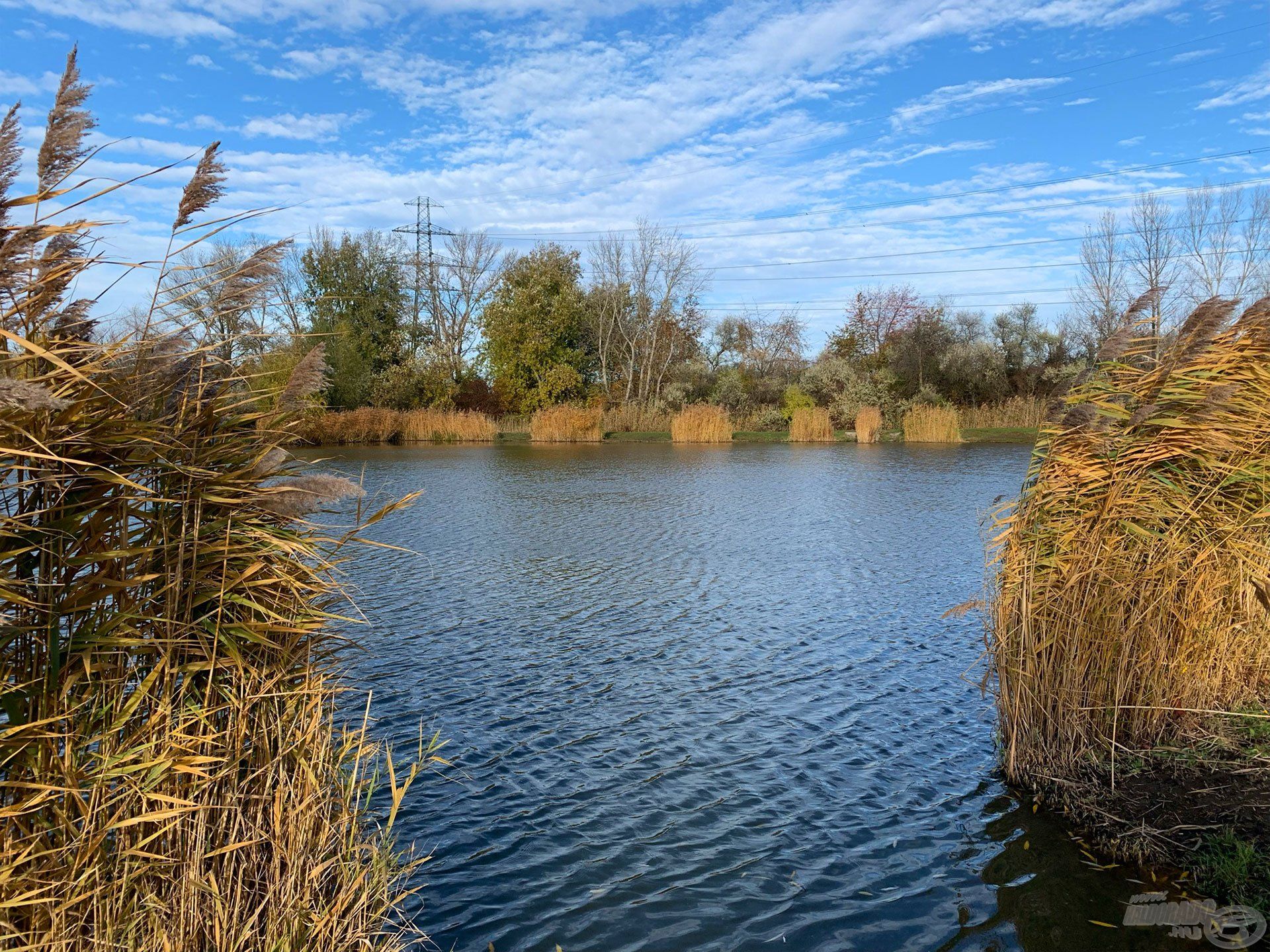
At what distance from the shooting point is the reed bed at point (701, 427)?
38719 mm

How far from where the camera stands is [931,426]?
36344mm

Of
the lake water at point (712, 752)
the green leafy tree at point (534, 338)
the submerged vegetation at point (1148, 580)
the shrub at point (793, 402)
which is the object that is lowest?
the lake water at point (712, 752)

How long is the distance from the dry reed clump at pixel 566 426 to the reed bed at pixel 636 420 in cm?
285

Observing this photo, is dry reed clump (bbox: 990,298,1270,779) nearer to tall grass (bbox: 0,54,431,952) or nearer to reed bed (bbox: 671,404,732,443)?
tall grass (bbox: 0,54,431,952)

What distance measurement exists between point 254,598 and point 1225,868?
436 cm

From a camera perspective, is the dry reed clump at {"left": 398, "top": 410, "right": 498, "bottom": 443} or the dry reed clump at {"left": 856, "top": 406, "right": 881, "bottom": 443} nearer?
the dry reed clump at {"left": 856, "top": 406, "right": 881, "bottom": 443}

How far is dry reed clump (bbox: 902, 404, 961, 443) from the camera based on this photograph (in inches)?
1412

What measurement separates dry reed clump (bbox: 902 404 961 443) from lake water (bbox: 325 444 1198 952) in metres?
23.4

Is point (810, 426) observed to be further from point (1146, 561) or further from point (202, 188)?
point (202, 188)

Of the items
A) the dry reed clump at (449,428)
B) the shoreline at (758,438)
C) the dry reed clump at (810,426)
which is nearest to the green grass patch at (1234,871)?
the shoreline at (758,438)

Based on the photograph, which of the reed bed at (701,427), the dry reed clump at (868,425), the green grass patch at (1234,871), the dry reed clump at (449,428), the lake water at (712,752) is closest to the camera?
the green grass patch at (1234,871)

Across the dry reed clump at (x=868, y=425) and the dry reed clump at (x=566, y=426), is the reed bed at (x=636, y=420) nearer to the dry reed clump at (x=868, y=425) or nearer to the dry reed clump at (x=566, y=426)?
the dry reed clump at (x=566, y=426)

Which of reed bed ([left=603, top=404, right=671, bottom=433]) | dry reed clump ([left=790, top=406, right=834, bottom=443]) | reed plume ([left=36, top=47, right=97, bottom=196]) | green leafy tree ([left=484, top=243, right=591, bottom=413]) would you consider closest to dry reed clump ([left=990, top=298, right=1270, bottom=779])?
reed plume ([left=36, top=47, right=97, bottom=196])

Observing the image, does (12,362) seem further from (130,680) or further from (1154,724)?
(1154,724)
